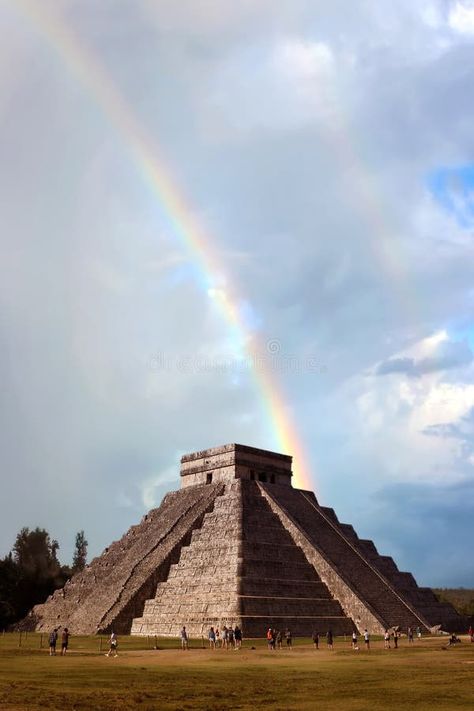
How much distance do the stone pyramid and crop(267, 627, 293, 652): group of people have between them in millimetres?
1395

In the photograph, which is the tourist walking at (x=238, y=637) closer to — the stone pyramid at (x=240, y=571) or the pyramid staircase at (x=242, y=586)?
the pyramid staircase at (x=242, y=586)

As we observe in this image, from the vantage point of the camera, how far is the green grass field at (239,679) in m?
14.6

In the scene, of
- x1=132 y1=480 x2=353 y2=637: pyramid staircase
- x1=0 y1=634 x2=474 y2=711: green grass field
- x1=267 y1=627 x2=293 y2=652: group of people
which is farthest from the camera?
x1=132 y1=480 x2=353 y2=637: pyramid staircase

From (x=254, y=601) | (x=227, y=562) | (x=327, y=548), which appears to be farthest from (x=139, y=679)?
(x=327, y=548)

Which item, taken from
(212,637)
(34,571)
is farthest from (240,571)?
(34,571)

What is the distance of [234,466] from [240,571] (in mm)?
13540

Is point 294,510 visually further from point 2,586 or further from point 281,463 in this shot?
point 2,586

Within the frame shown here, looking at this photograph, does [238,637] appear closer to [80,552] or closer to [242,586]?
[242,586]

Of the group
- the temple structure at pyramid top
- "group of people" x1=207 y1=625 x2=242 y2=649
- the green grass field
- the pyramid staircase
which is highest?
the temple structure at pyramid top

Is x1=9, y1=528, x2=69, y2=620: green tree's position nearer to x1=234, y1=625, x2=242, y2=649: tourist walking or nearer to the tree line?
the tree line

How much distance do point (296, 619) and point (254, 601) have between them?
2.53 m

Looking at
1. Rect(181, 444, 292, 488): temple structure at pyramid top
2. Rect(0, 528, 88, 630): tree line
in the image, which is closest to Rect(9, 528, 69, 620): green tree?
Rect(0, 528, 88, 630): tree line

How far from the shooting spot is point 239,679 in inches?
743

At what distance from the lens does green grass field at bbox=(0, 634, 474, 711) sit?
1460 centimetres
